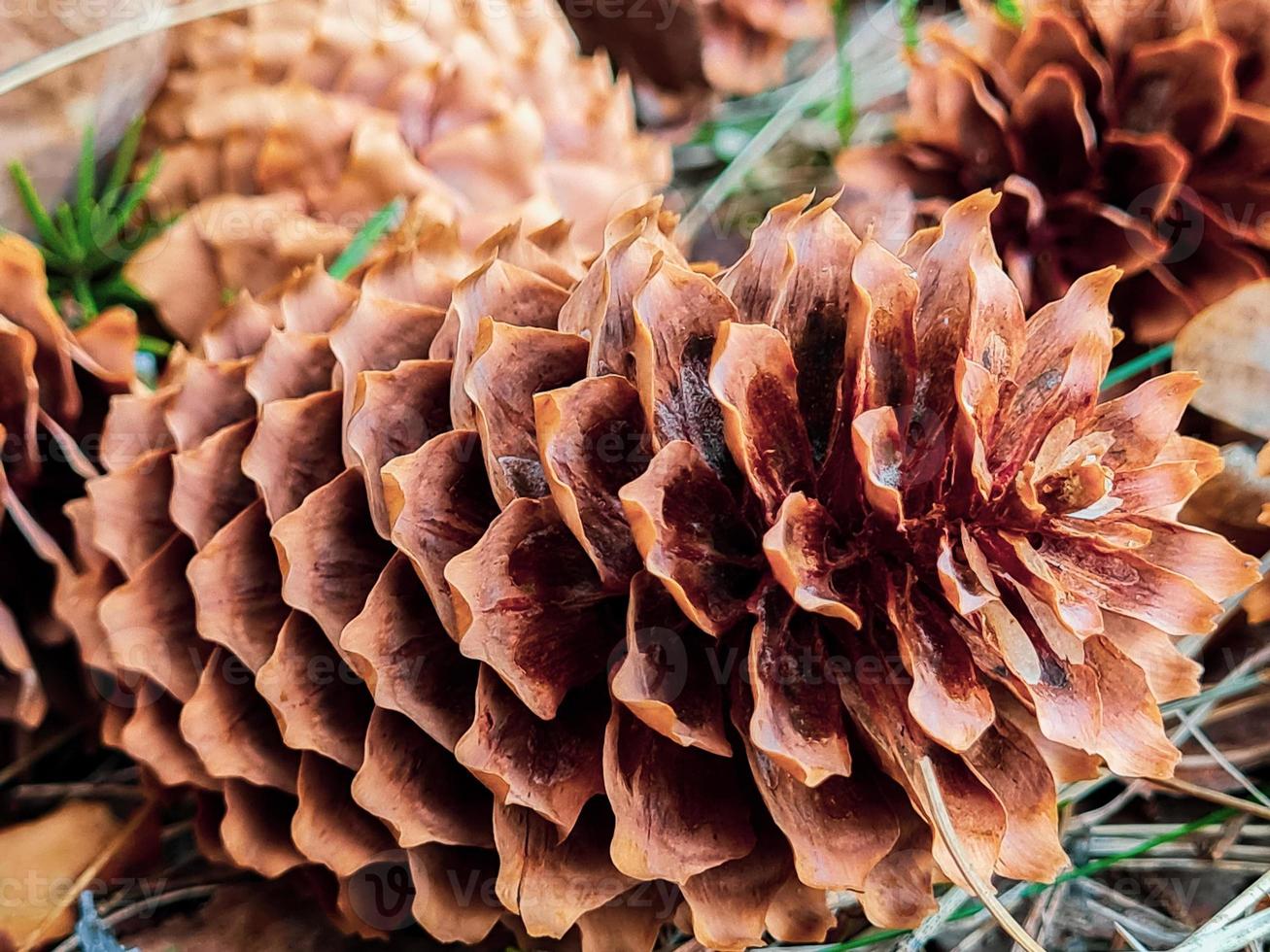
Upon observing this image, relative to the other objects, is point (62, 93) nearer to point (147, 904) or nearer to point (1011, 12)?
point (147, 904)

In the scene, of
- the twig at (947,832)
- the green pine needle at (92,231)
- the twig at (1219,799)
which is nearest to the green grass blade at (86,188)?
the green pine needle at (92,231)

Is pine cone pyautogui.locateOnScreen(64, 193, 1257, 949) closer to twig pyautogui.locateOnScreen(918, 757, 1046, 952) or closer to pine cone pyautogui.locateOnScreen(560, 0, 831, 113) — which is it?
twig pyautogui.locateOnScreen(918, 757, 1046, 952)

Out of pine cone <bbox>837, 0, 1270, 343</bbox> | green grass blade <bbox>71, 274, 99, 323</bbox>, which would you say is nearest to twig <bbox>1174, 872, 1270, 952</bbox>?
pine cone <bbox>837, 0, 1270, 343</bbox>

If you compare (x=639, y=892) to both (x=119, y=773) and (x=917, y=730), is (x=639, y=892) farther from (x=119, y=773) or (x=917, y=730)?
(x=119, y=773)

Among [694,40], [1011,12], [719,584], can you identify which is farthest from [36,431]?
[1011,12]

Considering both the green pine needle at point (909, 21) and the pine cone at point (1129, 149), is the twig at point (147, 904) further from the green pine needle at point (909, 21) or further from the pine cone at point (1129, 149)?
the green pine needle at point (909, 21)

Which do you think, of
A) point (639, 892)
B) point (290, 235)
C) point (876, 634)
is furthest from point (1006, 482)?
point (290, 235)
